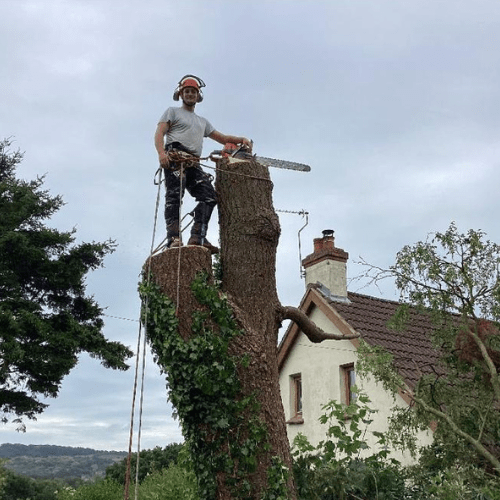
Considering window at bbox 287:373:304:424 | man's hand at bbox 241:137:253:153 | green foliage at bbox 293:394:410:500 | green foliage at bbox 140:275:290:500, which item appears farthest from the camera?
window at bbox 287:373:304:424

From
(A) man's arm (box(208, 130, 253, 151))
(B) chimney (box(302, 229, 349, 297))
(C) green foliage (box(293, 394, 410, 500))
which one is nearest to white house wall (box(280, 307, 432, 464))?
(B) chimney (box(302, 229, 349, 297))

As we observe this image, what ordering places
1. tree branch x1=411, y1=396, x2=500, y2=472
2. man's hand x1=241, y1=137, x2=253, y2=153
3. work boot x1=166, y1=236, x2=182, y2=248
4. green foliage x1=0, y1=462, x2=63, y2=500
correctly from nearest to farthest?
work boot x1=166, y1=236, x2=182, y2=248 → man's hand x1=241, y1=137, x2=253, y2=153 → tree branch x1=411, y1=396, x2=500, y2=472 → green foliage x1=0, y1=462, x2=63, y2=500

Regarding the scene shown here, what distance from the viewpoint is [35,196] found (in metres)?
23.1

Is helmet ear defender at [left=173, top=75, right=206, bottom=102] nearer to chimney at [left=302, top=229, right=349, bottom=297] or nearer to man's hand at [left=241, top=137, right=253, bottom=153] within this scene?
man's hand at [left=241, top=137, right=253, bottom=153]

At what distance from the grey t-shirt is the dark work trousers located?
374mm

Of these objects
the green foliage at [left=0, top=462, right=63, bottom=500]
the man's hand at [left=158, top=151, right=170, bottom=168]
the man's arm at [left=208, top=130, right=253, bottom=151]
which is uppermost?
the man's arm at [left=208, top=130, right=253, bottom=151]

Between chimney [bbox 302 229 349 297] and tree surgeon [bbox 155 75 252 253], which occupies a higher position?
chimney [bbox 302 229 349 297]

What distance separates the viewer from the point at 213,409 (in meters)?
6.00

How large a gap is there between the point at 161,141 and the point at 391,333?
9.30m

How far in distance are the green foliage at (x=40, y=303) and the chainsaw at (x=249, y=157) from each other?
1373 centimetres

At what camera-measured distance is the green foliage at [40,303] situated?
20875 mm

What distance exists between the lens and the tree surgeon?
23.1ft

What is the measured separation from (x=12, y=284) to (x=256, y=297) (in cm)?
1667

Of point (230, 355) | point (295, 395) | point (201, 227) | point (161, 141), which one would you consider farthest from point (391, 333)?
point (230, 355)
